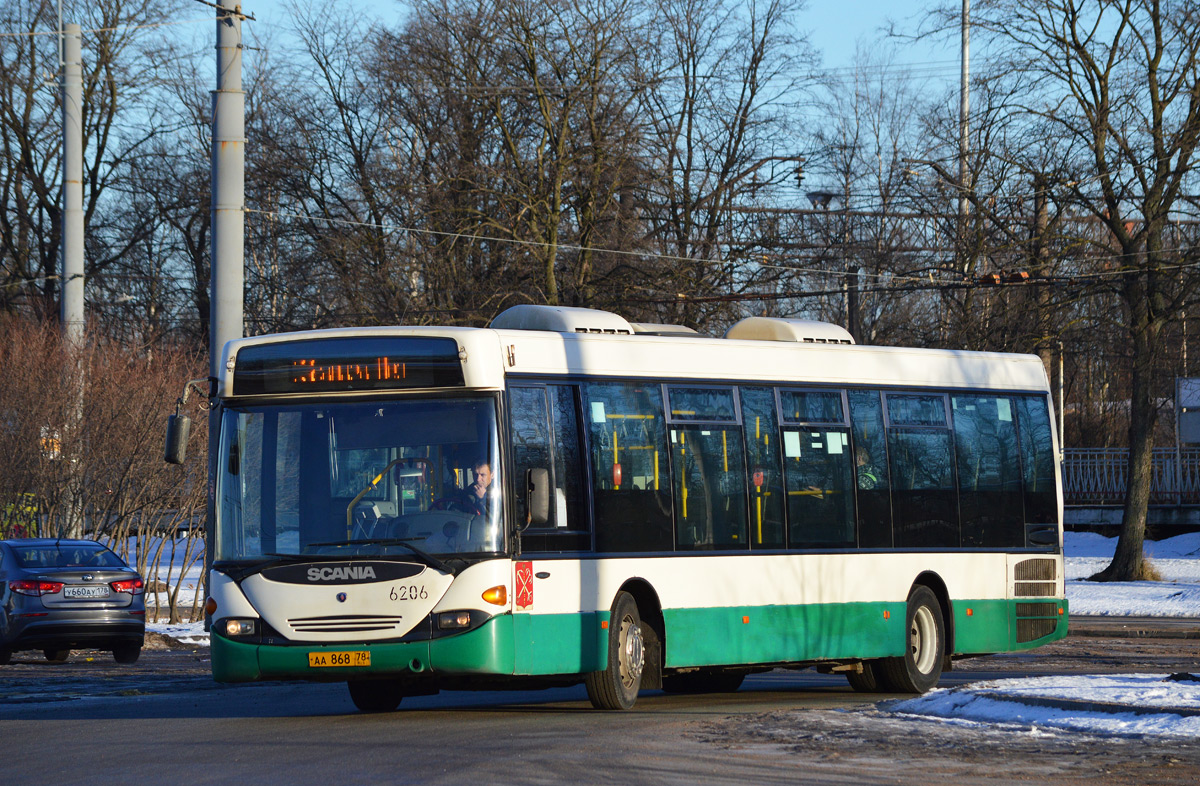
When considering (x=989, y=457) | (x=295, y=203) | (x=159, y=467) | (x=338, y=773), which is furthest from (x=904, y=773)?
(x=295, y=203)

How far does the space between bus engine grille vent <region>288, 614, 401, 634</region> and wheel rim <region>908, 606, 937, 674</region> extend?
5.54m

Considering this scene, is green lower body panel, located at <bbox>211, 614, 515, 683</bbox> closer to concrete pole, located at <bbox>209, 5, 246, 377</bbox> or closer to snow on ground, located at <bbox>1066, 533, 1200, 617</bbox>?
concrete pole, located at <bbox>209, 5, 246, 377</bbox>

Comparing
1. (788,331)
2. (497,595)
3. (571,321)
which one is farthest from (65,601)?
(497,595)

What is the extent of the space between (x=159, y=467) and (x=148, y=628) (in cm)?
312

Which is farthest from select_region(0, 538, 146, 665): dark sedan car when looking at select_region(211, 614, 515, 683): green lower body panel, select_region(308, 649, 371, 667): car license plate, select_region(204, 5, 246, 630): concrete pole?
select_region(308, 649, 371, 667): car license plate

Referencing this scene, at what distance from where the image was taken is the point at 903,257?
136 ft

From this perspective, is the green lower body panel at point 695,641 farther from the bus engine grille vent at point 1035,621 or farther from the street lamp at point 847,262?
the street lamp at point 847,262

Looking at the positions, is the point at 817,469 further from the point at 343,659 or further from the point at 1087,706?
the point at 343,659

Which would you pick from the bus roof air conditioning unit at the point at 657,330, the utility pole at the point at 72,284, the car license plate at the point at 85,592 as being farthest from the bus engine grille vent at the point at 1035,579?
the utility pole at the point at 72,284

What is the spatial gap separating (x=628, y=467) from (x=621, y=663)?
141cm

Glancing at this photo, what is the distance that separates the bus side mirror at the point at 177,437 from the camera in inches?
499

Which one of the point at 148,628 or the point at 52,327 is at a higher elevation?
the point at 52,327

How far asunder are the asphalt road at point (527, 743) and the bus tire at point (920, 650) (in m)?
0.46

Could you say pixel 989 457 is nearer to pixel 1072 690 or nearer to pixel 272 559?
Result: pixel 1072 690
